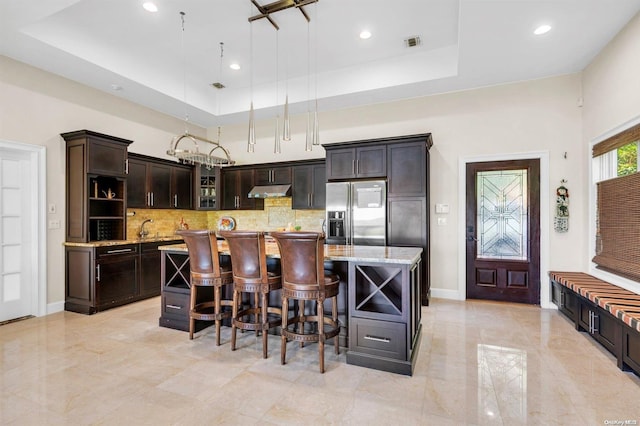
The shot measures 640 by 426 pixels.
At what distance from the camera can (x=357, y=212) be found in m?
4.88

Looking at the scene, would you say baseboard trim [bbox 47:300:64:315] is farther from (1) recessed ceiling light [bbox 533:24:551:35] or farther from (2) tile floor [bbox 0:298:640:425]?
(1) recessed ceiling light [bbox 533:24:551:35]

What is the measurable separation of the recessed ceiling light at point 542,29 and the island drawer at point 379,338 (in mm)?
3399

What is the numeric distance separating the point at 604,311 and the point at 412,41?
3.78m

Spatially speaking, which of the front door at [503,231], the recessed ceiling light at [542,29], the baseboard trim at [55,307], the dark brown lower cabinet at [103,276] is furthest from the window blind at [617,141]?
the baseboard trim at [55,307]

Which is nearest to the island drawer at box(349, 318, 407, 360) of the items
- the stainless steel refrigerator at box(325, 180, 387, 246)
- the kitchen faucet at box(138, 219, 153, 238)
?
the stainless steel refrigerator at box(325, 180, 387, 246)

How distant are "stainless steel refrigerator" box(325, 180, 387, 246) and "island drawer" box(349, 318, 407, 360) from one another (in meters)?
2.09

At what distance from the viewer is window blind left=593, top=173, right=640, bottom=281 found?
3.16m

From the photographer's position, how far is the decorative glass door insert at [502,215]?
4652 millimetres

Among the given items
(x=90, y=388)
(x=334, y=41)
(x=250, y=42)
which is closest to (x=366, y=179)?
(x=334, y=41)

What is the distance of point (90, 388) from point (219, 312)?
44.8 inches

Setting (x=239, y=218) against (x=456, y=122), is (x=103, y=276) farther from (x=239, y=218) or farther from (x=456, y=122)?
(x=456, y=122)

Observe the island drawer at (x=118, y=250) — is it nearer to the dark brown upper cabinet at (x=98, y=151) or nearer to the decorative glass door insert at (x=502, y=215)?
the dark brown upper cabinet at (x=98, y=151)

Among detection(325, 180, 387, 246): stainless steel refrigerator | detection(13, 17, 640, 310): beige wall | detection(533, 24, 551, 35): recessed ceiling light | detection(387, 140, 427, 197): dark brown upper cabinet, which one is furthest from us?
detection(325, 180, 387, 246): stainless steel refrigerator

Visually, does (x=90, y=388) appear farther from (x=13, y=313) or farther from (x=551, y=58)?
(x=551, y=58)
